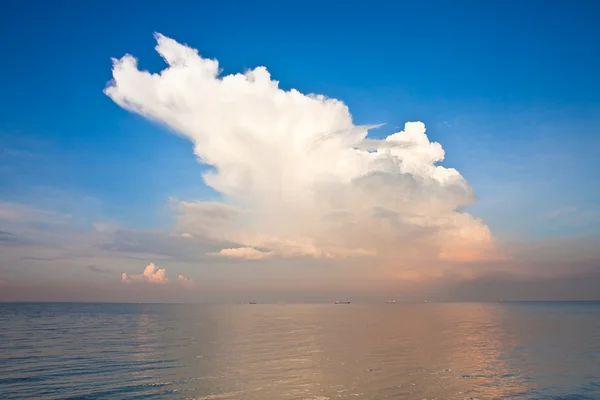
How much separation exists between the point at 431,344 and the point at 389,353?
1868 cm

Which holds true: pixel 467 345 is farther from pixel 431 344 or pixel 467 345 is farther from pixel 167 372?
pixel 167 372

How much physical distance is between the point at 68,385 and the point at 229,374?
57.8 ft

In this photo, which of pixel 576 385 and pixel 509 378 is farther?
pixel 509 378

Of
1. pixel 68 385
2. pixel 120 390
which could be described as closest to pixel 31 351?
pixel 68 385

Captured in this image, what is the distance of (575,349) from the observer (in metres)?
74.8

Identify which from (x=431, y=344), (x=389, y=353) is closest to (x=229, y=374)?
(x=389, y=353)

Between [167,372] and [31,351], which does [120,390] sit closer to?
[167,372]

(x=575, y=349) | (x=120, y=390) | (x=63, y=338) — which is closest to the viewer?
(x=120, y=390)

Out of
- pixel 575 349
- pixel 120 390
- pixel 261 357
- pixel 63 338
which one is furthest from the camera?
pixel 63 338

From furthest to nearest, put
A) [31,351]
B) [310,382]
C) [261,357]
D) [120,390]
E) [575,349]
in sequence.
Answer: [575,349], [31,351], [261,357], [310,382], [120,390]

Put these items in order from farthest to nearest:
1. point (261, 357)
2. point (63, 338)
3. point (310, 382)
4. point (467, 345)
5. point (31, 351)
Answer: point (63, 338) → point (467, 345) → point (31, 351) → point (261, 357) → point (310, 382)

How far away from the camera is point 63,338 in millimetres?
88625

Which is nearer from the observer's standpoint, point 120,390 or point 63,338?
point 120,390

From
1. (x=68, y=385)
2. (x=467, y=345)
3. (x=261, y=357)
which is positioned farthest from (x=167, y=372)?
(x=467, y=345)
